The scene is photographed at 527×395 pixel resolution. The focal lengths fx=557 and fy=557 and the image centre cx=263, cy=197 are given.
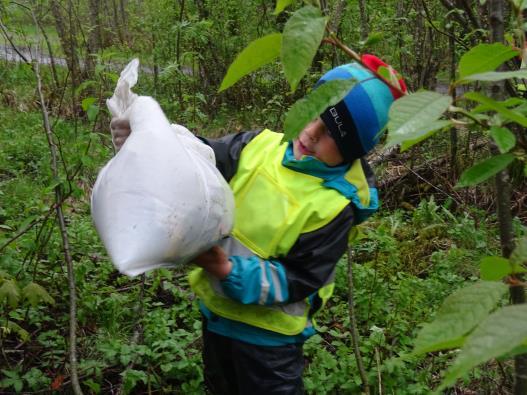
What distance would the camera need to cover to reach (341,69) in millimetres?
1524

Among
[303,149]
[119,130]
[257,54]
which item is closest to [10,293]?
[119,130]

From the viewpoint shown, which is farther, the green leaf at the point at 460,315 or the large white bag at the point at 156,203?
the large white bag at the point at 156,203

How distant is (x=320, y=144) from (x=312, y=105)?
0.99 m

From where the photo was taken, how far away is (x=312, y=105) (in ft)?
2.34

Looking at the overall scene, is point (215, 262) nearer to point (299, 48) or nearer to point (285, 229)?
point (285, 229)

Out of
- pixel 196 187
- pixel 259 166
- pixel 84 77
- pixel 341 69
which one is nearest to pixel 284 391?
pixel 259 166

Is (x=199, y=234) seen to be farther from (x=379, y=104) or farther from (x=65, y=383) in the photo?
(x=65, y=383)

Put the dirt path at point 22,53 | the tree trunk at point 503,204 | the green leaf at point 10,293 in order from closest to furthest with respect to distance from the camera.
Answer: the tree trunk at point 503,204 < the green leaf at point 10,293 < the dirt path at point 22,53

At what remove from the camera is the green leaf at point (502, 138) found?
0.66 meters

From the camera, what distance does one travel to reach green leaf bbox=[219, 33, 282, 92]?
0.70 meters

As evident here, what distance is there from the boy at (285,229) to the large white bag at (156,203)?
0.73 ft

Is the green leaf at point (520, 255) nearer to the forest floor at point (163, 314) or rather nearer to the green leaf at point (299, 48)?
the green leaf at point (299, 48)

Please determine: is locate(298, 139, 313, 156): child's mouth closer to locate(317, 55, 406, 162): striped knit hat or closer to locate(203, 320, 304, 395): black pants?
locate(317, 55, 406, 162): striped knit hat

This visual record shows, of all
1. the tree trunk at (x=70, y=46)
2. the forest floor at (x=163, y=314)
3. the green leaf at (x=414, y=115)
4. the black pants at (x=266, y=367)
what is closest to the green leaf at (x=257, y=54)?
the green leaf at (x=414, y=115)
